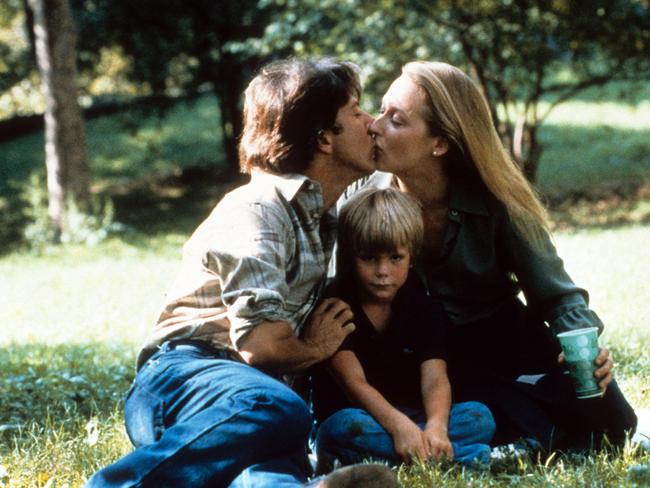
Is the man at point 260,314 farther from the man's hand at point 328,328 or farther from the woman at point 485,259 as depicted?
the woman at point 485,259

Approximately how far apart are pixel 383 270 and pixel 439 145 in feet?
2.09

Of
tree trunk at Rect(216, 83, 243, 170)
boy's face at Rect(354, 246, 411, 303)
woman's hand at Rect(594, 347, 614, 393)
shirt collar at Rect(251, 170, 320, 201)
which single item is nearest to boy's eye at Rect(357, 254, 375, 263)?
boy's face at Rect(354, 246, 411, 303)

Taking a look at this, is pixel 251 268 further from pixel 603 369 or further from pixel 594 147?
pixel 594 147

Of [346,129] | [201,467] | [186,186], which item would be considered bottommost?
[186,186]

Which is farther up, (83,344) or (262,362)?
(262,362)

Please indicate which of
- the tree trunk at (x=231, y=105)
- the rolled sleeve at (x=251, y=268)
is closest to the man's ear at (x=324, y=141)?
the rolled sleeve at (x=251, y=268)

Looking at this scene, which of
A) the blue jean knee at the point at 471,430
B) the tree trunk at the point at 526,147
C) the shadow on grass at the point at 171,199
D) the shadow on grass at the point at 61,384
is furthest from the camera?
the shadow on grass at the point at 171,199

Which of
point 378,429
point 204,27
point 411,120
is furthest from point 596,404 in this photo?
point 204,27

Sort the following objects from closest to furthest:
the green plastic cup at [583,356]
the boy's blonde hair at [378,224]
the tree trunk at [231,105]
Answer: the green plastic cup at [583,356] → the boy's blonde hair at [378,224] → the tree trunk at [231,105]

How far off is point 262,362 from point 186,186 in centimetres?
1548

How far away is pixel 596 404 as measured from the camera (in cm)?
389

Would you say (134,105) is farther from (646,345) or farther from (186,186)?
(646,345)

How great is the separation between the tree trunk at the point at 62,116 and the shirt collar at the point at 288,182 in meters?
9.66

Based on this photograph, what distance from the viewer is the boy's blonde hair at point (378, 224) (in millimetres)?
3795
